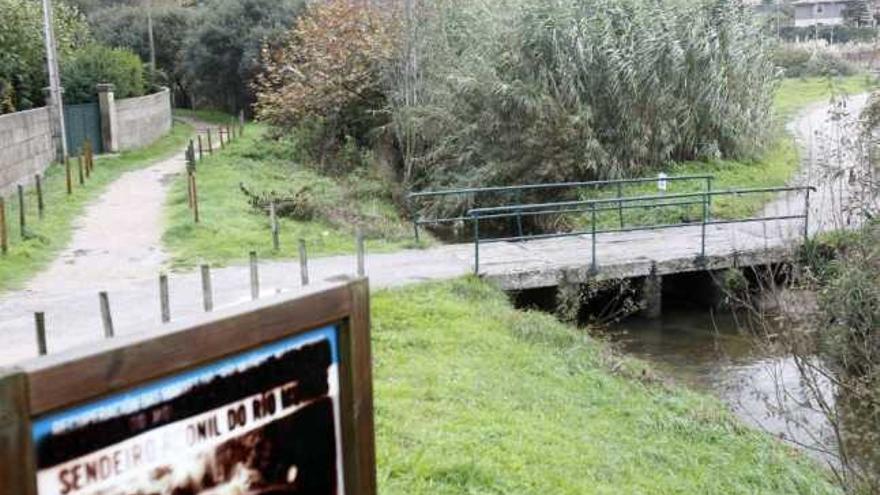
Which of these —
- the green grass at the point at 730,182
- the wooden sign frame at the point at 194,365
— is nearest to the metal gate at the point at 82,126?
the green grass at the point at 730,182

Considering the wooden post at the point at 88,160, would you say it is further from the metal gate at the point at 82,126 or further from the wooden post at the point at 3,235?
the wooden post at the point at 3,235

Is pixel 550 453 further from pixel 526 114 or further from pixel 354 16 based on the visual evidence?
pixel 354 16

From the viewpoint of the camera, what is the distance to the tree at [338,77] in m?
26.7

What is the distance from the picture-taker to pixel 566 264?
1570cm

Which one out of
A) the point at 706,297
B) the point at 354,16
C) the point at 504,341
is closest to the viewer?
the point at 504,341

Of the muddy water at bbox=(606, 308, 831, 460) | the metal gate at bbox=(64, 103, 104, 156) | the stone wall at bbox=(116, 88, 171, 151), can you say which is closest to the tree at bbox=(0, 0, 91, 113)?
the metal gate at bbox=(64, 103, 104, 156)

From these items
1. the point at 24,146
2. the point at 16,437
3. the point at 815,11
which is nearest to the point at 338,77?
Result: the point at 24,146

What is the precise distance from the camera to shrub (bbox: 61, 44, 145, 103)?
30.9 meters

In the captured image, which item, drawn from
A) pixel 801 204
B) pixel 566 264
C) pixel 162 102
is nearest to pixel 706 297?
pixel 566 264

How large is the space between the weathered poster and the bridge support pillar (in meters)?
13.5

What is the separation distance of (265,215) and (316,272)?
5513 millimetres

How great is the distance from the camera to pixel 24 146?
23.4 metres

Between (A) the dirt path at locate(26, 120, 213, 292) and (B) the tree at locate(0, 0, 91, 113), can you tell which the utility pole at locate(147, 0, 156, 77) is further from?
(A) the dirt path at locate(26, 120, 213, 292)

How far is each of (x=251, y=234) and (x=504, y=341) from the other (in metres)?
6.98
